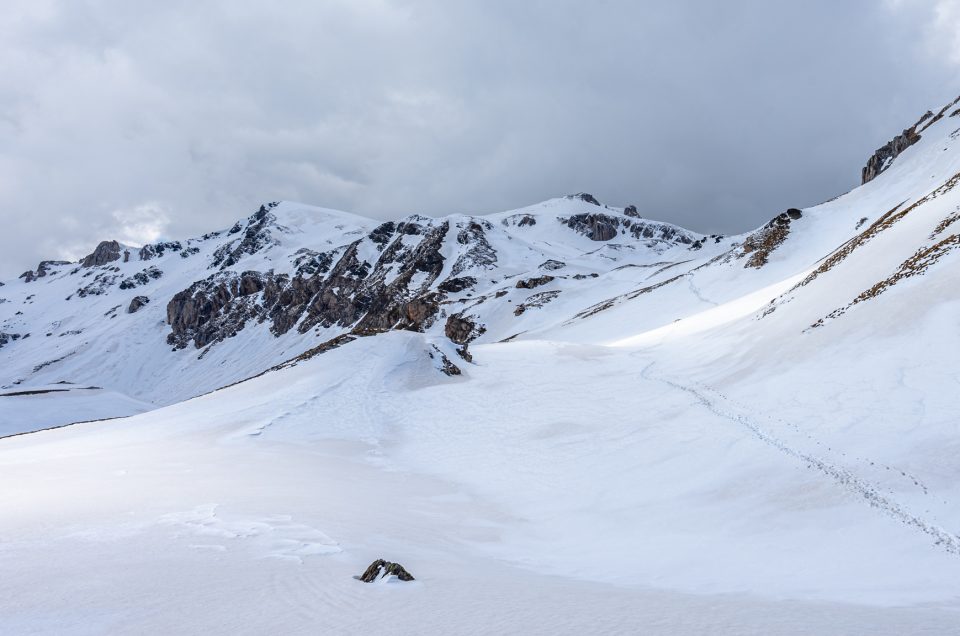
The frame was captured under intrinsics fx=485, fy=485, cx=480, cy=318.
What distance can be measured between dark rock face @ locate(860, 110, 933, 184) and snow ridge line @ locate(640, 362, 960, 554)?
79.2 meters

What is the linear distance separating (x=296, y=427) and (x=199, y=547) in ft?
53.6

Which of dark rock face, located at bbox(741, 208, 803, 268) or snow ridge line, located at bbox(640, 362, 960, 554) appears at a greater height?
dark rock face, located at bbox(741, 208, 803, 268)

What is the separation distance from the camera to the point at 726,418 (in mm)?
15812

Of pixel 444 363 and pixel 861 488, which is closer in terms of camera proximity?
pixel 861 488

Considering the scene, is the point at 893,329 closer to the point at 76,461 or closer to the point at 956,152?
the point at 76,461

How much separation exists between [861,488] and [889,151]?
92796 millimetres

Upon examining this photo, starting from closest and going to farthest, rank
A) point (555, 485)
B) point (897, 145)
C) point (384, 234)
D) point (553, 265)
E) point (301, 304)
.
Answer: point (555, 485)
point (897, 145)
point (553, 265)
point (301, 304)
point (384, 234)

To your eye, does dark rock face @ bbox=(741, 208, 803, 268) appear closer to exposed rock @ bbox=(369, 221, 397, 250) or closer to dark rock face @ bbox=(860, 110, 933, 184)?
dark rock face @ bbox=(860, 110, 933, 184)

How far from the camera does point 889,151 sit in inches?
3019

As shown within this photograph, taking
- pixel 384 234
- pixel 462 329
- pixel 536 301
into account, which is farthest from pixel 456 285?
pixel 384 234

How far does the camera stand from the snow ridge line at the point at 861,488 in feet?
25.8

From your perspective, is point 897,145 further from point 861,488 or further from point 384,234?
point 384,234

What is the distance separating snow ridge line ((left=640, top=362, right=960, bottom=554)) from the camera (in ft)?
25.8

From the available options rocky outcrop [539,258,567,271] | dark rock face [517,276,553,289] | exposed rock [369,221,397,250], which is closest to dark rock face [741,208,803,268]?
dark rock face [517,276,553,289]
